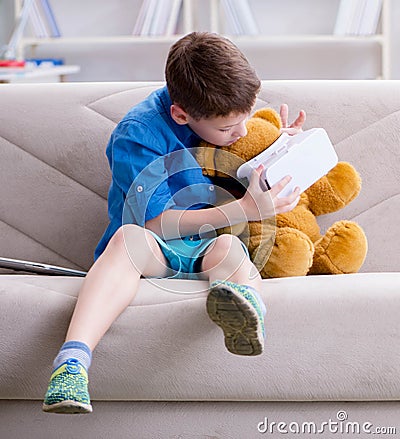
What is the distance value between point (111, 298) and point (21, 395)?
0.80 ft

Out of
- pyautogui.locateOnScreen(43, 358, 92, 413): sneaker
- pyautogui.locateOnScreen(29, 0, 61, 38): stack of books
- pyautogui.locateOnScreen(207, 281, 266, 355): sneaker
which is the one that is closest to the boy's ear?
pyautogui.locateOnScreen(207, 281, 266, 355): sneaker

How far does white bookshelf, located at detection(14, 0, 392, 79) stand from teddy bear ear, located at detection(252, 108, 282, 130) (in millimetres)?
1767

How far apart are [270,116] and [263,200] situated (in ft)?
0.99

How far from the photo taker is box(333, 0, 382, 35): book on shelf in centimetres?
335

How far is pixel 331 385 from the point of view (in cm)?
138

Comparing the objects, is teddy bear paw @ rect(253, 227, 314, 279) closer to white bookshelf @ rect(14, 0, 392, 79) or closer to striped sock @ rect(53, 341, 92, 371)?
striped sock @ rect(53, 341, 92, 371)

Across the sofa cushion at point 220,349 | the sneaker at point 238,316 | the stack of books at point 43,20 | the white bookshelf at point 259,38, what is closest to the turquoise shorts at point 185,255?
the sofa cushion at point 220,349

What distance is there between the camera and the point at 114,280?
55.2 inches

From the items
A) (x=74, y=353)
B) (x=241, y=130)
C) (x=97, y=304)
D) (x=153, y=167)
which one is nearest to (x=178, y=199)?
(x=153, y=167)

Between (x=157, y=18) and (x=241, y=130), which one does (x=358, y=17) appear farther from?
(x=241, y=130)

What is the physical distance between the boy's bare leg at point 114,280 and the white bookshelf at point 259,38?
214 cm

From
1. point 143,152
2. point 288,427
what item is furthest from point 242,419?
point 143,152

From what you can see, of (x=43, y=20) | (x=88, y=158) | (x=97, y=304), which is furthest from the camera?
(x=43, y=20)

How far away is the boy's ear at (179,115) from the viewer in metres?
1.51
